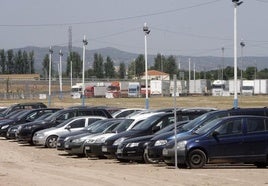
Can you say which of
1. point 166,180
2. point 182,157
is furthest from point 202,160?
point 166,180

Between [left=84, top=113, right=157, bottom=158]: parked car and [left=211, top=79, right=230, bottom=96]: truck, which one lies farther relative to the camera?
[left=211, top=79, right=230, bottom=96]: truck

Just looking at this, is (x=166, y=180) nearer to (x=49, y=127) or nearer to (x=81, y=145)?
(x=81, y=145)

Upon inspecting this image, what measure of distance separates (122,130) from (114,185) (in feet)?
32.4

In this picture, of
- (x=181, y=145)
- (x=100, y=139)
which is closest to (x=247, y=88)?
(x=100, y=139)

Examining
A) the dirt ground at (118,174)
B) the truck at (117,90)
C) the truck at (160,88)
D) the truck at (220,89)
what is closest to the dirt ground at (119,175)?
the dirt ground at (118,174)

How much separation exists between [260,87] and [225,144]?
112 metres

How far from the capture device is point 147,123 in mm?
22688

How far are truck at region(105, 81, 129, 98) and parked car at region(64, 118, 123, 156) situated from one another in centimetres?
9845

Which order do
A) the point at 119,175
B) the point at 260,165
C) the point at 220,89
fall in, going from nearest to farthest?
the point at 119,175, the point at 260,165, the point at 220,89

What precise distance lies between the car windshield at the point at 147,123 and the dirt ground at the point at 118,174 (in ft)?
5.00

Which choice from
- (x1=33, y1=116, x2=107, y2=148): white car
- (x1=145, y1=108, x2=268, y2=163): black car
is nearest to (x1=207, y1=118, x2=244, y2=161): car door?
(x1=145, y1=108, x2=268, y2=163): black car

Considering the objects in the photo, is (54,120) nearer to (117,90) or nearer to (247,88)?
(117,90)

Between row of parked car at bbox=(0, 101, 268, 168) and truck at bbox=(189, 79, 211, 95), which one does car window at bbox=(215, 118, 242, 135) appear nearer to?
row of parked car at bbox=(0, 101, 268, 168)

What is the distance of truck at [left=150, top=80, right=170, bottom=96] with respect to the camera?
12800cm
